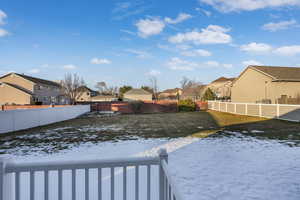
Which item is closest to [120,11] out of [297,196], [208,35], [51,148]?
[208,35]

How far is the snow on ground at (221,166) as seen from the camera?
2410 millimetres

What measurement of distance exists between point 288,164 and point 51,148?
20.3ft

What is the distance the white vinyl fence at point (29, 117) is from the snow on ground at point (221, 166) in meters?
4.47

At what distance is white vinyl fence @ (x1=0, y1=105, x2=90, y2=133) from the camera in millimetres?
7047

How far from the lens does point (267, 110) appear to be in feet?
36.2

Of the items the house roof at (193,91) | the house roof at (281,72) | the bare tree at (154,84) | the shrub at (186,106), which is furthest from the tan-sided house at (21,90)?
the house roof at (193,91)

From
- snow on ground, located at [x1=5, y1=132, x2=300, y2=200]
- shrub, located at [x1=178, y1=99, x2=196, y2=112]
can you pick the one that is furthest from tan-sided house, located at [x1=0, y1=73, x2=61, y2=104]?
snow on ground, located at [x1=5, y1=132, x2=300, y2=200]

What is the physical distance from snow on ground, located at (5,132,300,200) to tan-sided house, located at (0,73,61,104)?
23.0 m

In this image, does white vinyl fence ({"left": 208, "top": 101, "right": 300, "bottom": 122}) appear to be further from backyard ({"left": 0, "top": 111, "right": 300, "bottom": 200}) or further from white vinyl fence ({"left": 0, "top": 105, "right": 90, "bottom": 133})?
white vinyl fence ({"left": 0, "top": 105, "right": 90, "bottom": 133})

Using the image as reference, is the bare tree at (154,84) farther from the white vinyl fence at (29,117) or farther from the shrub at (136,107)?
the white vinyl fence at (29,117)

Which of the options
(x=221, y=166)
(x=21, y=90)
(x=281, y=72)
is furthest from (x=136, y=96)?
(x=221, y=166)

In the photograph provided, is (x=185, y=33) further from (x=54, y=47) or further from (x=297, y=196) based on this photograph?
(x=297, y=196)

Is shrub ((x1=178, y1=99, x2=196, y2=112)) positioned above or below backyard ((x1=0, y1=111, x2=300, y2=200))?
above

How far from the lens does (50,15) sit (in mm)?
11086
